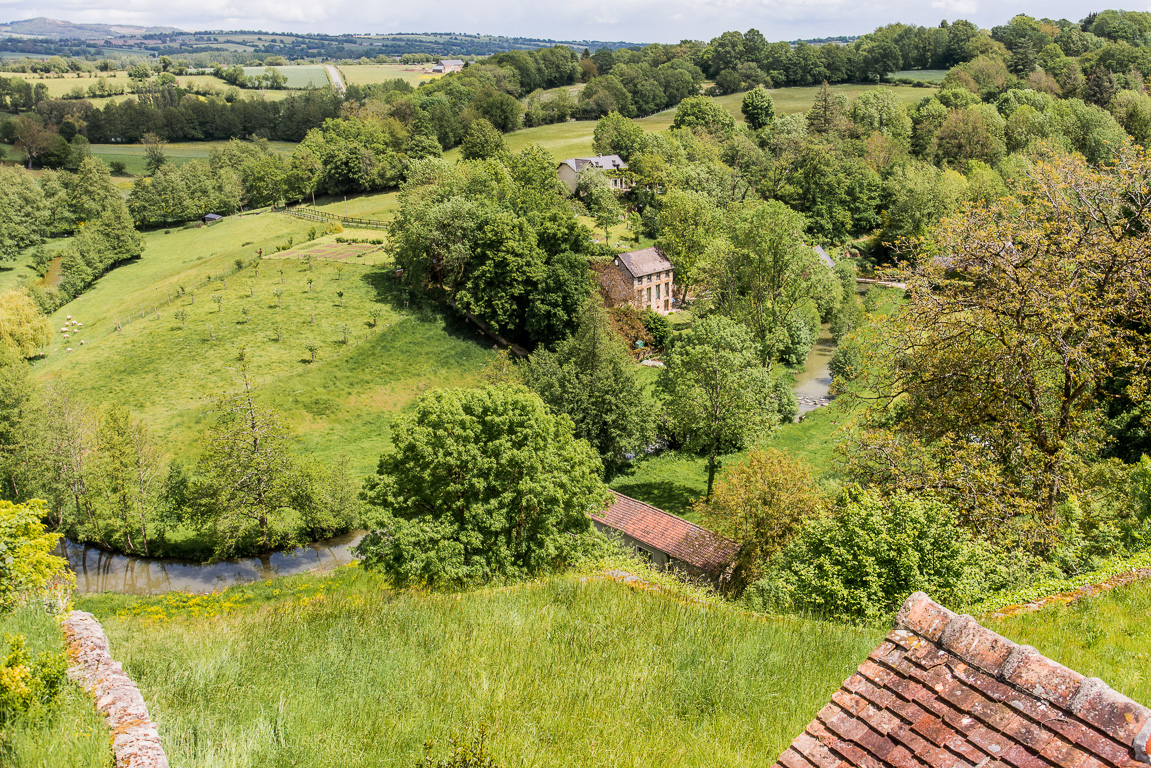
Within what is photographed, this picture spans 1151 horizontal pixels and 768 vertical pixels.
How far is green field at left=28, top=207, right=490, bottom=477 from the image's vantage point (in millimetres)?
41625

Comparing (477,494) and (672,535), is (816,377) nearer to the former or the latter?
(672,535)

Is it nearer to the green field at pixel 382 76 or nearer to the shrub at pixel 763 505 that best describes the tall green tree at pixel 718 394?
the shrub at pixel 763 505

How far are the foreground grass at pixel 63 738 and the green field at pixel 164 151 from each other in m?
111

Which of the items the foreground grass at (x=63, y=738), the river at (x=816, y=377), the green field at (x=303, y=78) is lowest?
the river at (x=816, y=377)

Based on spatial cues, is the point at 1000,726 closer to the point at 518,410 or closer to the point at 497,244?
the point at 518,410

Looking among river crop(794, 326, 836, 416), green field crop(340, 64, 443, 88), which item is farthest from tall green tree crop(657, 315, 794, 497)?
green field crop(340, 64, 443, 88)

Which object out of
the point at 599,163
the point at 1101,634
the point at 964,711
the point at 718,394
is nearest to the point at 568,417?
the point at 718,394

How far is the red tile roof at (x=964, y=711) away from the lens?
388 cm

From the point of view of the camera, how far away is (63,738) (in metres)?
6.26

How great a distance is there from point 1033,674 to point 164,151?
13427 centimetres

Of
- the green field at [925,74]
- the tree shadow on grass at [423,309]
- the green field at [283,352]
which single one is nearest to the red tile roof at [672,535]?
the green field at [283,352]

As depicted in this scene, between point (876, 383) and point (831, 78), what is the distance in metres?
140

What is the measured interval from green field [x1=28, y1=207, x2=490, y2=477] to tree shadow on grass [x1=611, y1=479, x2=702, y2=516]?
14.2m

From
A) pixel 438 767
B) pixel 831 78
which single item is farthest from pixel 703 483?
pixel 831 78
